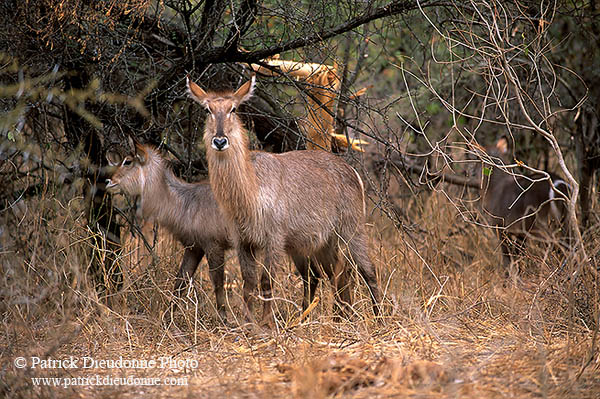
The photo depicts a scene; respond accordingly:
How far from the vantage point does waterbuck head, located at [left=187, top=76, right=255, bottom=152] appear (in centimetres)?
545

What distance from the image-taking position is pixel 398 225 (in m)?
6.14

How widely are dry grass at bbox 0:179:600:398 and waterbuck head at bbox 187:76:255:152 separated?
1.18 meters

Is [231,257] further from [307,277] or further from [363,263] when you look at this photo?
[363,263]

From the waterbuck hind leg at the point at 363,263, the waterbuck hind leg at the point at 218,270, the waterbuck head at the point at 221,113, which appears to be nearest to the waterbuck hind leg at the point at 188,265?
the waterbuck hind leg at the point at 218,270

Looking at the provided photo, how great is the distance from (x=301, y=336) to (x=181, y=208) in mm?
2205

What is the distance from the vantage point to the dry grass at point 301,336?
3.84m

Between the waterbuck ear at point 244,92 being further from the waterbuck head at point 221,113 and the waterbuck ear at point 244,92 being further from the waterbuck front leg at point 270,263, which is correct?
the waterbuck front leg at point 270,263

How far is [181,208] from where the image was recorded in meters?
6.53

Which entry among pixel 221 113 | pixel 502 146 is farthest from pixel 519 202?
pixel 221 113

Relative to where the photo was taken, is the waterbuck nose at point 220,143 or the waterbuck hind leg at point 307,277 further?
the waterbuck hind leg at point 307,277

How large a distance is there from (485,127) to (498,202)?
2.19m

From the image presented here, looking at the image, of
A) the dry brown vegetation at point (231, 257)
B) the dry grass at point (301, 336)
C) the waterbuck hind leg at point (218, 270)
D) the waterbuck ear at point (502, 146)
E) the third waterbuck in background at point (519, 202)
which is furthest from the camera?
the waterbuck ear at point (502, 146)

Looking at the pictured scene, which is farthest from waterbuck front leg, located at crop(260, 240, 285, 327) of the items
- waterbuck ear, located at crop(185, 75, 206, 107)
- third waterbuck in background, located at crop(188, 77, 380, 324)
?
waterbuck ear, located at crop(185, 75, 206, 107)

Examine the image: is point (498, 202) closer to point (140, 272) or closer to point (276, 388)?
point (140, 272)
